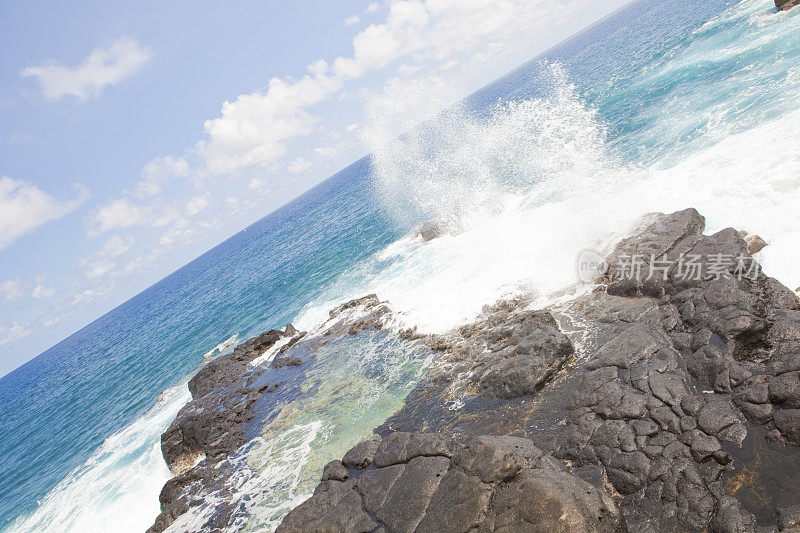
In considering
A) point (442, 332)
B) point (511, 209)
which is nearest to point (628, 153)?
point (511, 209)

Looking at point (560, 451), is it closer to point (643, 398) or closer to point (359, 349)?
point (643, 398)

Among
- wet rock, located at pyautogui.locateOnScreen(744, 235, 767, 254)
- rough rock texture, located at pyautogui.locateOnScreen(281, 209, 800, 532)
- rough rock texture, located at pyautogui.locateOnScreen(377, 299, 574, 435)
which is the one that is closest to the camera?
rough rock texture, located at pyautogui.locateOnScreen(281, 209, 800, 532)

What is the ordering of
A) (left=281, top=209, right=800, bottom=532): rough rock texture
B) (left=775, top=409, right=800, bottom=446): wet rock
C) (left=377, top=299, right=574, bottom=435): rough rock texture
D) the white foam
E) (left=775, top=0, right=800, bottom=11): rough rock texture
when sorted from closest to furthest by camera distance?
(left=281, top=209, right=800, bottom=532): rough rock texture, (left=775, top=409, right=800, bottom=446): wet rock, (left=377, top=299, right=574, bottom=435): rough rock texture, the white foam, (left=775, top=0, right=800, bottom=11): rough rock texture

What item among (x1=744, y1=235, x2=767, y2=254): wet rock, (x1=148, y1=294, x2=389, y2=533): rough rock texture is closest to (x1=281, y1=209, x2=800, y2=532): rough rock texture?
(x1=744, y1=235, x2=767, y2=254): wet rock

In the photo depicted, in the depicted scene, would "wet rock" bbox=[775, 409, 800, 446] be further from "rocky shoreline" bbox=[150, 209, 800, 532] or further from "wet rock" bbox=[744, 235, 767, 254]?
"wet rock" bbox=[744, 235, 767, 254]

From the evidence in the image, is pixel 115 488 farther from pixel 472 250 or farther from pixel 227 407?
pixel 472 250

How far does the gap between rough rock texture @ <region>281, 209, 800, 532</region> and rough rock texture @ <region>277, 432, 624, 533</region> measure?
1.0 inches

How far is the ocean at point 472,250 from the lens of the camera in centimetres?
1397

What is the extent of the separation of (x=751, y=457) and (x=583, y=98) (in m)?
47.8

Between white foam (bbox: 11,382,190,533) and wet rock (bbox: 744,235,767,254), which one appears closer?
wet rock (bbox: 744,235,767,254)

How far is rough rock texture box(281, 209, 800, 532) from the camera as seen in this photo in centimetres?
620

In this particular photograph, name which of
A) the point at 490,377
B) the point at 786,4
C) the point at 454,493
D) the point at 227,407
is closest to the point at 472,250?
the point at 490,377

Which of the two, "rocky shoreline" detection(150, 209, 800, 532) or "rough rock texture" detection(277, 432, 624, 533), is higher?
"rough rock texture" detection(277, 432, 624, 533)

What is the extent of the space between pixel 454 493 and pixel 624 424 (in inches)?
139
